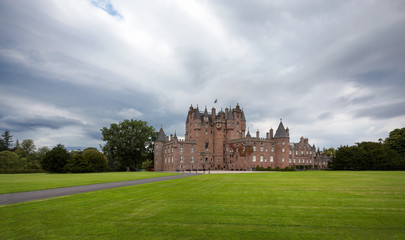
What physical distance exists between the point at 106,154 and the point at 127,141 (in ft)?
34.0

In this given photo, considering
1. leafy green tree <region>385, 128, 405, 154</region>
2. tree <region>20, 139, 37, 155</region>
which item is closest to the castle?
leafy green tree <region>385, 128, 405, 154</region>

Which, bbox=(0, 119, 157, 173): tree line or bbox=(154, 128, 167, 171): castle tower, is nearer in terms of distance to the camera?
bbox=(0, 119, 157, 173): tree line

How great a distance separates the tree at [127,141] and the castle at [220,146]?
5036 millimetres

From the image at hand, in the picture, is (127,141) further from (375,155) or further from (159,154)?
(375,155)

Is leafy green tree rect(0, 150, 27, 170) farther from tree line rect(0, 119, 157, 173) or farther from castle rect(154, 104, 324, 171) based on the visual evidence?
castle rect(154, 104, 324, 171)

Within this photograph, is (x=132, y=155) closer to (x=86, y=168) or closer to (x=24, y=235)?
(x=86, y=168)

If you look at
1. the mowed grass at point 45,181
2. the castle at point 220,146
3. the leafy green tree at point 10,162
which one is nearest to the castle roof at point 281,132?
the castle at point 220,146

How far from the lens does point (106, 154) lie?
86.0 m

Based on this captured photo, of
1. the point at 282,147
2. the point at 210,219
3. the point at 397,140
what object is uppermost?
the point at 397,140

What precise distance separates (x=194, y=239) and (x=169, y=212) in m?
4.01

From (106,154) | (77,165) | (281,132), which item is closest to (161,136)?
(106,154)

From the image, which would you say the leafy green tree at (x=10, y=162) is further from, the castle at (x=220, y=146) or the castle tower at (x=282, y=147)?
the castle tower at (x=282, y=147)

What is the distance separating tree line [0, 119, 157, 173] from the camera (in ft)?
243

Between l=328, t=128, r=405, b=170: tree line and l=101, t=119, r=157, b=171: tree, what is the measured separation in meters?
62.2
